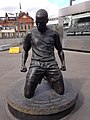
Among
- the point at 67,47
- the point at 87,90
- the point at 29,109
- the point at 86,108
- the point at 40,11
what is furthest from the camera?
the point at 67,47

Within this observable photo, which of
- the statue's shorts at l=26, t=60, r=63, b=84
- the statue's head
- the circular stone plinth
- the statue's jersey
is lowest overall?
the circular stone plinth

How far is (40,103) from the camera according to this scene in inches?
114

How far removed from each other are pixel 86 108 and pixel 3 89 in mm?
2166

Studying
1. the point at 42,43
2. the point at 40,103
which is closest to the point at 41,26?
the point at 42,43

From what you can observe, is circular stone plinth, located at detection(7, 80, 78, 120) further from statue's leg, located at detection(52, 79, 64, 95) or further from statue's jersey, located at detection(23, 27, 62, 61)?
statue's jersey, located at detection(23, 27, 62, 61)

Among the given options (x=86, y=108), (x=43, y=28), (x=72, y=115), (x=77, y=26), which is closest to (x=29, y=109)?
(x=72, y=115)

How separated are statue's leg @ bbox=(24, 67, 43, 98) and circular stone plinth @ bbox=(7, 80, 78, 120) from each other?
105mm

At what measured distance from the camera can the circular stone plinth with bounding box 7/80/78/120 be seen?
2803 millimetres

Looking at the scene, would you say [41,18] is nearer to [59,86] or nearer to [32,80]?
[32,80]

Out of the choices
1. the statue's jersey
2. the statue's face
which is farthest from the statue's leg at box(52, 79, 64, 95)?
the statue's face

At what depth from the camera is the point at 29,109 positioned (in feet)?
9.16

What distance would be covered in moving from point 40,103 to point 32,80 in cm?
41

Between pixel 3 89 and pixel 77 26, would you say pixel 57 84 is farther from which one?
pixel 77 26

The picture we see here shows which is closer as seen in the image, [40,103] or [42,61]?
[40,103]
